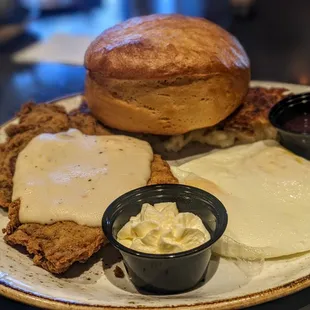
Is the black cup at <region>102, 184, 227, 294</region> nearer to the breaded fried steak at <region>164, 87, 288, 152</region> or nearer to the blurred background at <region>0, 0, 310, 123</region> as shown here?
the breaded fried steak at <region>164, 87, 288, 152</region>

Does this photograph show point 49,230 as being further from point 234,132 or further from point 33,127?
point 234,132

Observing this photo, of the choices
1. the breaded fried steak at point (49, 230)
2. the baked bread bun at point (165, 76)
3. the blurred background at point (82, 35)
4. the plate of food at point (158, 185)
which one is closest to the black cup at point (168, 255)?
the plate of food at point (158, 185)

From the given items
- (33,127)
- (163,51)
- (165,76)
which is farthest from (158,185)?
(33,127)

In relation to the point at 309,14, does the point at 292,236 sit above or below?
above

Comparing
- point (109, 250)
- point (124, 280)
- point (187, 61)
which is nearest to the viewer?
point (124, 280)

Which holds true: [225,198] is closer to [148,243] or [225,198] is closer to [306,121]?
[148,243]

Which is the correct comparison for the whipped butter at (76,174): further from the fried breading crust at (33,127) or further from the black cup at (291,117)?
the black cup at (291,117)

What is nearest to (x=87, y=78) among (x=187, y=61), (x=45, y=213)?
(x=187, y=61)
